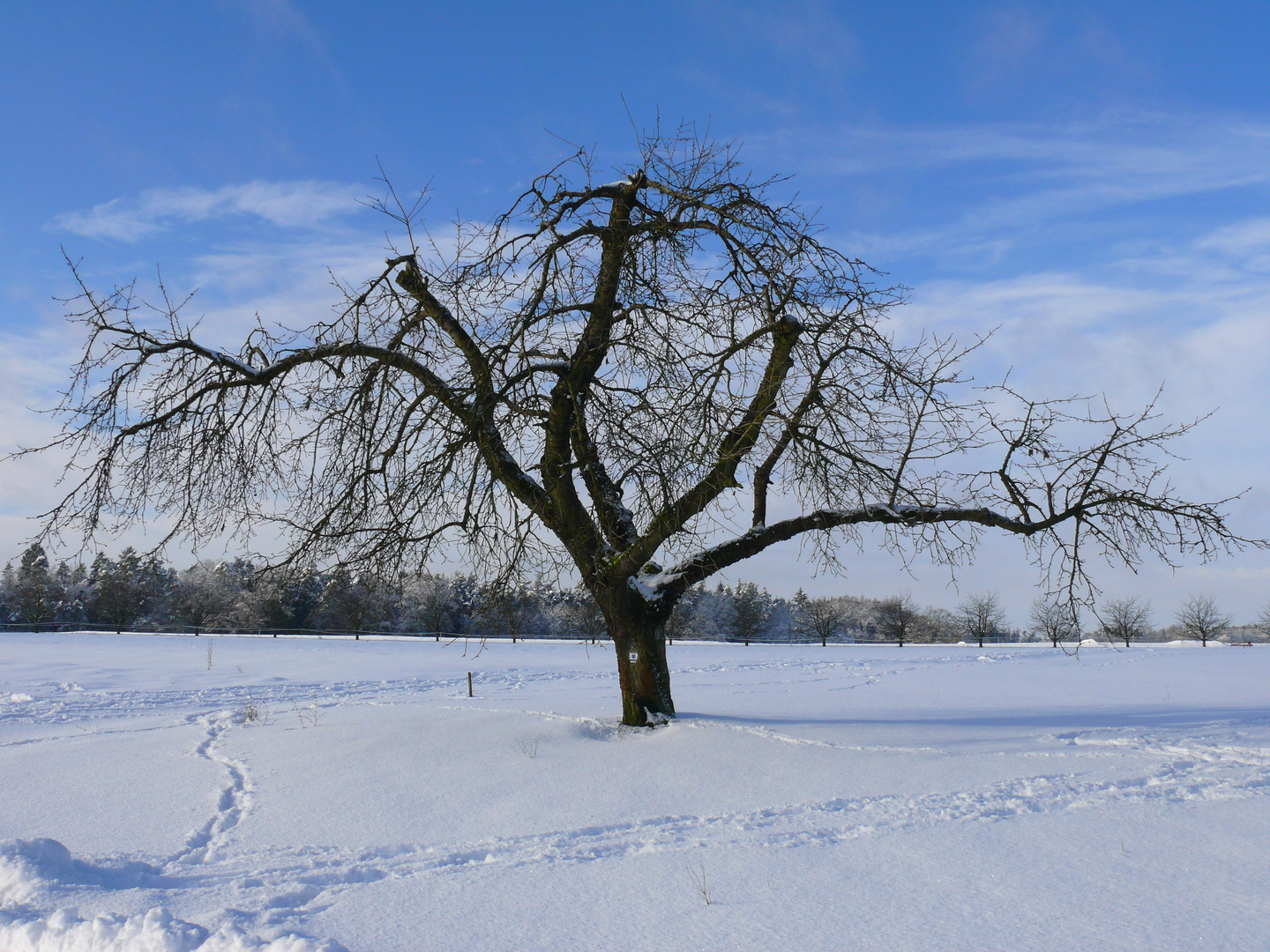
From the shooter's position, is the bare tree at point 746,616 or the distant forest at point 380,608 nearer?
the distant forest at point 380,608

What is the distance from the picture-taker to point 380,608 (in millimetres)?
7633

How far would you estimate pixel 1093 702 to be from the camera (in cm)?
1325

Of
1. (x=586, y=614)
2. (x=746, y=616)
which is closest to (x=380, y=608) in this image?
(x=586, y=614)

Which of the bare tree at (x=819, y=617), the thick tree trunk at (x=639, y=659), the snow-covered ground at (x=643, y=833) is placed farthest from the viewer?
the bare tree at (x=819, y=617)

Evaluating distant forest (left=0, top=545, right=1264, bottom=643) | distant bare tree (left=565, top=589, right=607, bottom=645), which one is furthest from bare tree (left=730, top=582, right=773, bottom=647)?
distant bare tree (left=565, top=589, right=607, bottom=645)

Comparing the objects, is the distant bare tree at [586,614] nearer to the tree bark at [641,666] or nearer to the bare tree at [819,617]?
the tree bark at [641,666]

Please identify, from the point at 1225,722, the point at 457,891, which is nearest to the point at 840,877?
the point at 457,891

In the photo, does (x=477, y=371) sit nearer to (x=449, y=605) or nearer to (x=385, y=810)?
(x=385, y=810)

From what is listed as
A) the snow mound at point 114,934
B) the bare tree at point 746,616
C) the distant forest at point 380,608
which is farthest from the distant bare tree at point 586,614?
the bare tree at point 746,616

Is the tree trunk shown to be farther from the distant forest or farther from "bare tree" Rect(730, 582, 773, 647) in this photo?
"bare tree" Rect(730, 582, 773, 647)

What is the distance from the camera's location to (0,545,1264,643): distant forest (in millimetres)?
7512

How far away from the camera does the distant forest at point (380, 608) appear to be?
24.6ft

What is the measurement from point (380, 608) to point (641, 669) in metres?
2.73

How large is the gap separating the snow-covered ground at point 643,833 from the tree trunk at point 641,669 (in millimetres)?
306
